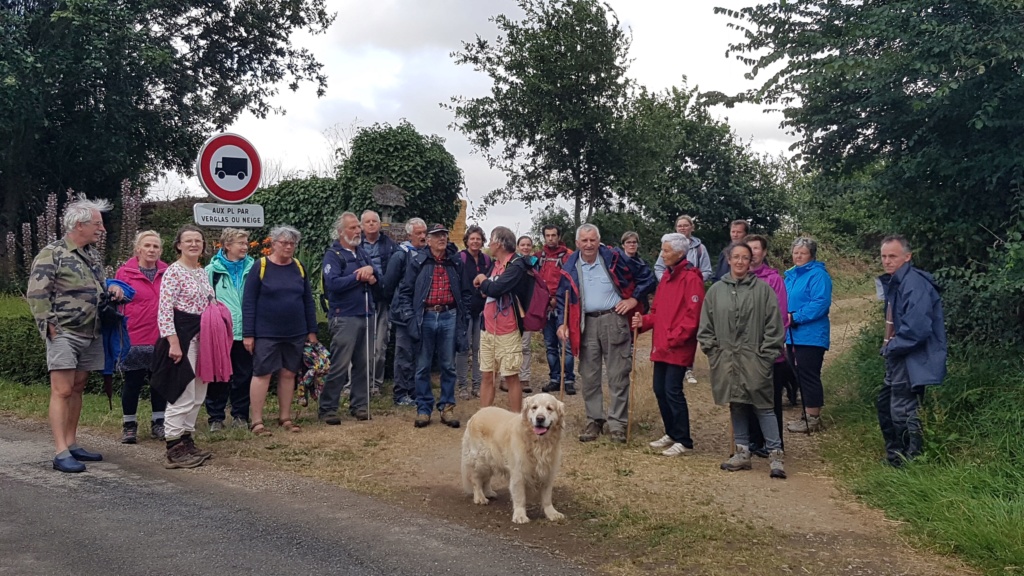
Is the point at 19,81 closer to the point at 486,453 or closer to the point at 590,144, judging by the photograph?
the point at 590,144

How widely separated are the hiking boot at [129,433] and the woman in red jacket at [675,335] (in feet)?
15.5

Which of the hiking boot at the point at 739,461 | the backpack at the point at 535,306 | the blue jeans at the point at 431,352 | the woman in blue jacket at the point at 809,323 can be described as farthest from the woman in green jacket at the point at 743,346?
the blue jeans at the point at 431,352

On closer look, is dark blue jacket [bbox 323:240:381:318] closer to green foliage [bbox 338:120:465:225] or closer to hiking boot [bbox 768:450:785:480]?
hiking boot [bbox 768:450:785:480]

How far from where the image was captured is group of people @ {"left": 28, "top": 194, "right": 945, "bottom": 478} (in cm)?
630

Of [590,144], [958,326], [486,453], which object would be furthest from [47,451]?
[590,144]

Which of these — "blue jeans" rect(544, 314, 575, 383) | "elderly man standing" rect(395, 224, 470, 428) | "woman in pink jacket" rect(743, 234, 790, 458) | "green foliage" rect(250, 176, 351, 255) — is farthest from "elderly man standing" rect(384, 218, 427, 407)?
"green foliage" rect(250, 176, 351, 255)

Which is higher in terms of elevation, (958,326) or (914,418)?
(958,326)

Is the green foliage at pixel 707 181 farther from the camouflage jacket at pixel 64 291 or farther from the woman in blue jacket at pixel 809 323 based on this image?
the camouflage jacket at pixel 64 291

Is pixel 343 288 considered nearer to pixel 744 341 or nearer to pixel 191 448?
pixel 191 448

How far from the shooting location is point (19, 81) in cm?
1636

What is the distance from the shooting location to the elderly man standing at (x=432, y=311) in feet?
26.3

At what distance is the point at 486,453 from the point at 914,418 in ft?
10.9

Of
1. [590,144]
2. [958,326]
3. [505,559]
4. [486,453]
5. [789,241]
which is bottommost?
[505,559]

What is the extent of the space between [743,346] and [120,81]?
1698cm
